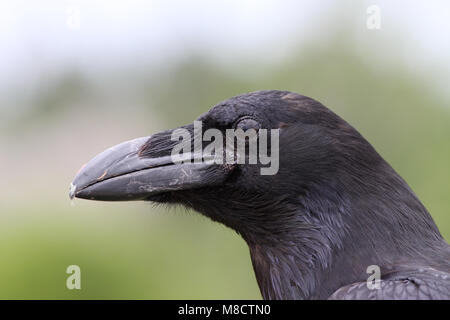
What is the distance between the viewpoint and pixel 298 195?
3834mm

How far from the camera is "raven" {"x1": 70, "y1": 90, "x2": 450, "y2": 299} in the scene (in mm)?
3637

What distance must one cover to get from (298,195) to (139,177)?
0.78 metres

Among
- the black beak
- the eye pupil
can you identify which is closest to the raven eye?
the eye pupil

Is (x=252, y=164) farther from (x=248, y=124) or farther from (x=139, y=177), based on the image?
(x=139, y=177)

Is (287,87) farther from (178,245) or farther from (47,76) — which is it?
(47,76)

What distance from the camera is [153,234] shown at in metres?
10.2

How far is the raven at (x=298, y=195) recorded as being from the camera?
3.64m

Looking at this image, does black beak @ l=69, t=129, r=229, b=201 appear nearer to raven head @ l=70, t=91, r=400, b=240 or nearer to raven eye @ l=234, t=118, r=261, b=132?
raven head @ l=70, t=91, r=400, b=240

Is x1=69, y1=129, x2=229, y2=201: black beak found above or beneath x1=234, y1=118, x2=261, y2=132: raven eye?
beneath

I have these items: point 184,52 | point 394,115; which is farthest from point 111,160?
point 184,52

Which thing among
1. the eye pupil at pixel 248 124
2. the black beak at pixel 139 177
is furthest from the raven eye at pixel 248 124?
the black beak at pixel 139 177

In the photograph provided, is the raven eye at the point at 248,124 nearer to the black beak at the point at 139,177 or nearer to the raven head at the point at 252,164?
the raven head at the point at 252,164

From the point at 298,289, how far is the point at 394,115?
22.7 ft

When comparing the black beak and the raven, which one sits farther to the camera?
the black beak
